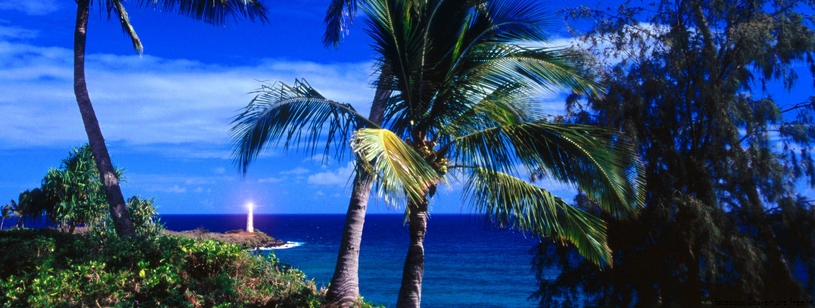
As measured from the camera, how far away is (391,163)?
6133mm

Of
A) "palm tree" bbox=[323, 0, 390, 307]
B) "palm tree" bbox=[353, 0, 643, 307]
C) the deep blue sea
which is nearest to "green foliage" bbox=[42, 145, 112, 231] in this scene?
the deep blue sea

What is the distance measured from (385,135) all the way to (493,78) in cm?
222

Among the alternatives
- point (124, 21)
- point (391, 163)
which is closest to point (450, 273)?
point (124, 21)

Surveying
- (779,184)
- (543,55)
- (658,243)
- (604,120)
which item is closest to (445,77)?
(543,55)

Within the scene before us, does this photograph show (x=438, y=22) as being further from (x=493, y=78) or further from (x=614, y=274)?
(x=614, y=274)

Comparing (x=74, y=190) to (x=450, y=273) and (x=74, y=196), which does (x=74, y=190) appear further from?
(x=450, y=273)

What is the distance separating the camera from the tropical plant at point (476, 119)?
313 inches

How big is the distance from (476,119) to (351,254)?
10.2 feet

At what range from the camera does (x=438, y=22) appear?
8.24m

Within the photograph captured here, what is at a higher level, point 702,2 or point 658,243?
point 702,2

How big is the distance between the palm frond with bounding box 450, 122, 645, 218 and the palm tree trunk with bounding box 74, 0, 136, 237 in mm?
6281

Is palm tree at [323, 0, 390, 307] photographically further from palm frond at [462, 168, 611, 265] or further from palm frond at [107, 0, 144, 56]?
palm frond at [107, 0, 144, 56]

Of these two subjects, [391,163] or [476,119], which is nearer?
[391,163]

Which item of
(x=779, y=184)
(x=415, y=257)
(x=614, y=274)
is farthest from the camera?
(x=614, y=274)
